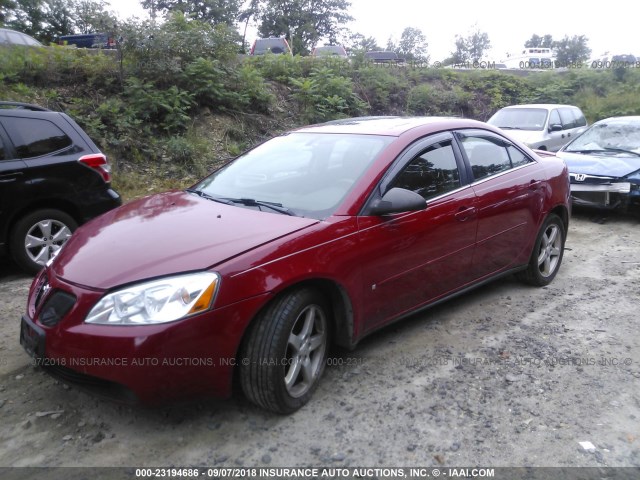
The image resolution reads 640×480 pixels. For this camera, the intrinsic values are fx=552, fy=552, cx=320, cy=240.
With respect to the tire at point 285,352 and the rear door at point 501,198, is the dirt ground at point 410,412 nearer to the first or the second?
the tire at point 285,352

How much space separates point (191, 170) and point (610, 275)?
21.1 feet

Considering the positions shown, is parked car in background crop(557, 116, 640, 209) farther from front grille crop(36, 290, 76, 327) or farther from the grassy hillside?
front grille crop(36, 290, 76, 327)

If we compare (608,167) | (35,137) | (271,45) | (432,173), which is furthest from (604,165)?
(271,45)

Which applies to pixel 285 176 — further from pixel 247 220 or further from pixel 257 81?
pixel 257 81

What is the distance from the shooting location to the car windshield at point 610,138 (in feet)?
28.1

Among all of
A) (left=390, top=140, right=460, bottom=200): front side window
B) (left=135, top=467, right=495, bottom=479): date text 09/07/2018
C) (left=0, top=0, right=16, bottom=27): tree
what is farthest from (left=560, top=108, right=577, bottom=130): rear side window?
(left=0, top=0, right=16, bottom=27): tree

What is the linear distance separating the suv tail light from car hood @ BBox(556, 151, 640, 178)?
6344mm

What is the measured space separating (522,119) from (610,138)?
3.24 metres

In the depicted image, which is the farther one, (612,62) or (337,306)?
(612,62)

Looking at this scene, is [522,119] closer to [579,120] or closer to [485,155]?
[579,120]

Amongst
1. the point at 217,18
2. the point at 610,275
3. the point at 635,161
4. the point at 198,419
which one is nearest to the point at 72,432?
the point at 198,419

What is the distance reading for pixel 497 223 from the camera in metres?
4.41

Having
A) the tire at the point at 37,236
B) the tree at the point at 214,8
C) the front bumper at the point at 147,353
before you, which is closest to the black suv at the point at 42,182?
the tire at the point at 37,236

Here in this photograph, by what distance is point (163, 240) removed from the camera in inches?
118
